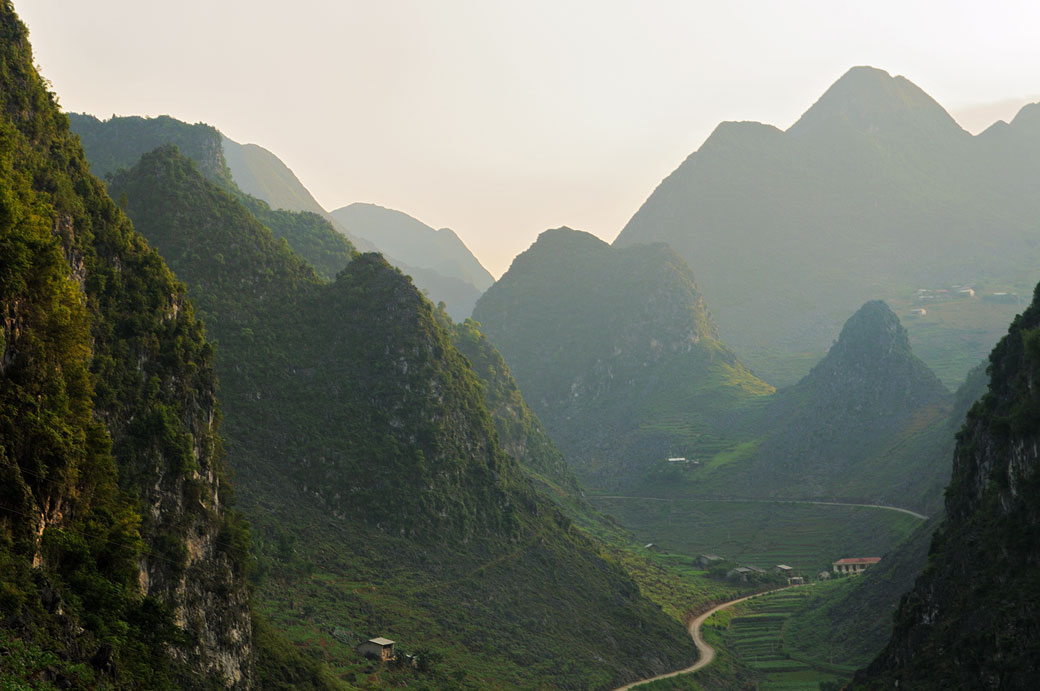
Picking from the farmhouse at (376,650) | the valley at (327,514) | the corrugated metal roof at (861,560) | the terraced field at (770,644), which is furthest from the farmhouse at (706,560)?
the farmhouse at (376,650)

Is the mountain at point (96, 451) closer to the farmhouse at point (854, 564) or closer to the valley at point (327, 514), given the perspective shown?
the valley at point (327, 514)

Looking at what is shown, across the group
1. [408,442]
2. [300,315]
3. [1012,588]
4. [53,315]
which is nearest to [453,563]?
[408,442]

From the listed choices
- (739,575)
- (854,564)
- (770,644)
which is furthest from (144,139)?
(854,564)

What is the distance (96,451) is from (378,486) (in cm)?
6350

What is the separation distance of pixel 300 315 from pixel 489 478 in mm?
33430

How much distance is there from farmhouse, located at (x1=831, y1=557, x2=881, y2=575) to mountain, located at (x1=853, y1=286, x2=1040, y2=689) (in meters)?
68.0

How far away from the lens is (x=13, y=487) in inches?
1551

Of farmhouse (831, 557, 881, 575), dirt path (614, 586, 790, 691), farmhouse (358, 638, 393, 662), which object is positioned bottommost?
dirt path (614, 586, 790, 691)

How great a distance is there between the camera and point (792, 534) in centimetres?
17925

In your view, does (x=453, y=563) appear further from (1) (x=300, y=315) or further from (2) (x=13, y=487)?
(2) (x=13, y=487)

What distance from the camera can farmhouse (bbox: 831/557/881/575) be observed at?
150500 mm

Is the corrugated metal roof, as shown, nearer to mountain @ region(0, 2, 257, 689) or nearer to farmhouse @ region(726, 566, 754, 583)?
farmhouse @ region(726, 566, 754, 583)

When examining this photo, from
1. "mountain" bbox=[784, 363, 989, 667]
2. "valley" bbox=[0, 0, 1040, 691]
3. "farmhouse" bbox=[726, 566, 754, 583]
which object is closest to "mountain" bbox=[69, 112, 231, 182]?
"valley" bbox=[0, 0, 1040, 691]

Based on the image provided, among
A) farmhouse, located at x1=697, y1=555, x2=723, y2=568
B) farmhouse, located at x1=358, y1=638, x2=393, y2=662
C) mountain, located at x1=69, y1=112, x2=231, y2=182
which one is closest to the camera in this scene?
farmhouse, located at x1=358, y1=638, x2=393, y2=662
